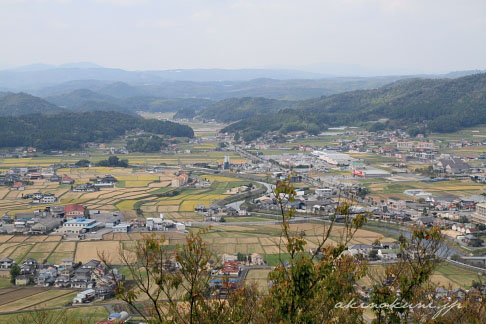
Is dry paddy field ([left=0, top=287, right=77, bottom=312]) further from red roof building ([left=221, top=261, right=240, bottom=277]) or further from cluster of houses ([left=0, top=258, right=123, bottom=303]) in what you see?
red roof building ([left=221, top=261, right=240, bottom=277])

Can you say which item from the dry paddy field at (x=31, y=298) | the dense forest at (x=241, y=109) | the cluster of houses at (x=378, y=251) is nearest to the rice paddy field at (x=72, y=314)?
the dry paddy field at (x=31, y=298)

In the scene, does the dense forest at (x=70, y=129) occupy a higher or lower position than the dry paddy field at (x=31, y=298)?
higher

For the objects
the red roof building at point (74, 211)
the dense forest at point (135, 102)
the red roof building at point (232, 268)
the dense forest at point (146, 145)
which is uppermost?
the dense forest at point (135, 102)

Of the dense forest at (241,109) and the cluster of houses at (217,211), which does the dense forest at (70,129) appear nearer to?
the dense forest at (241,109)

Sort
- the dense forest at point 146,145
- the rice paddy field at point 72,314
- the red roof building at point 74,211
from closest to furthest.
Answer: the rice paddy field at point 72,314, the red roof building at point 74,211, the dense forest at point 146,145

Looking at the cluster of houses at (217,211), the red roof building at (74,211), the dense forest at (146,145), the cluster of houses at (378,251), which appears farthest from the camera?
the dense forest at (146,145)

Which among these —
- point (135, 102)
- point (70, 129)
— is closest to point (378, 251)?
point (70, 129)

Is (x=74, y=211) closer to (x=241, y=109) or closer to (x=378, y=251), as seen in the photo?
(x=378, y=251)
